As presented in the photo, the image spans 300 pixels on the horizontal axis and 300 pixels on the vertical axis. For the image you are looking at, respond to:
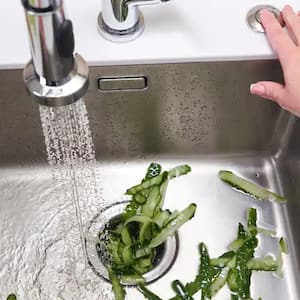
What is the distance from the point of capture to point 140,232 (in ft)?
3.01

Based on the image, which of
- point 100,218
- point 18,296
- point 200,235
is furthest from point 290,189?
point 18,296

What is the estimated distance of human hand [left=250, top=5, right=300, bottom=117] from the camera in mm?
796

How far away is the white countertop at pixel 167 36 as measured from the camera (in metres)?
0.82

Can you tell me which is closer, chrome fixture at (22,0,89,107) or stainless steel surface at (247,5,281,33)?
chrome fixture at (22,0,89,107)

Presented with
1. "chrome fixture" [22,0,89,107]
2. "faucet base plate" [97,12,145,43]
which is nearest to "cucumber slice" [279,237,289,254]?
"faucet base plate" [97,12,145,43]

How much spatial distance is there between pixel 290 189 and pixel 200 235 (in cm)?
15

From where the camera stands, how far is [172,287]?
90 cm

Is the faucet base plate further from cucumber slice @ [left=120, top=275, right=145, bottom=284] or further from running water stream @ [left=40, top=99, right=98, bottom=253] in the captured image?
cucumber slice @ [left=120, top=275, right=145, bottom=284]

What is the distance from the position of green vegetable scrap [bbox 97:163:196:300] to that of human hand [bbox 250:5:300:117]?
222 millimetres

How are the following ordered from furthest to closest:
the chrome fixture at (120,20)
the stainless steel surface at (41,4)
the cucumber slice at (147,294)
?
the cucumber slice at (147,294) < the chrome fixture at (120,20) < the stainless steel surface at (41,4)

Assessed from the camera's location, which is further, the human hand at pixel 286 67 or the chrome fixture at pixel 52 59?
the human hand at pixel 286 67

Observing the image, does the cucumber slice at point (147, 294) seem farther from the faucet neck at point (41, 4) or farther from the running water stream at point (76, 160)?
the faucet neck at point (41, 4)

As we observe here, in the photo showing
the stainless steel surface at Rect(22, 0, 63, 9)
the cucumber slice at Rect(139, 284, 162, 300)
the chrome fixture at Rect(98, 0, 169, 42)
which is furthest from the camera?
the cucumber slice at Rect(139, 284, 162, 300)

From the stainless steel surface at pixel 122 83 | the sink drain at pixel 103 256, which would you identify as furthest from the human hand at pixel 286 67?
the sink drain at pixel 103 256
